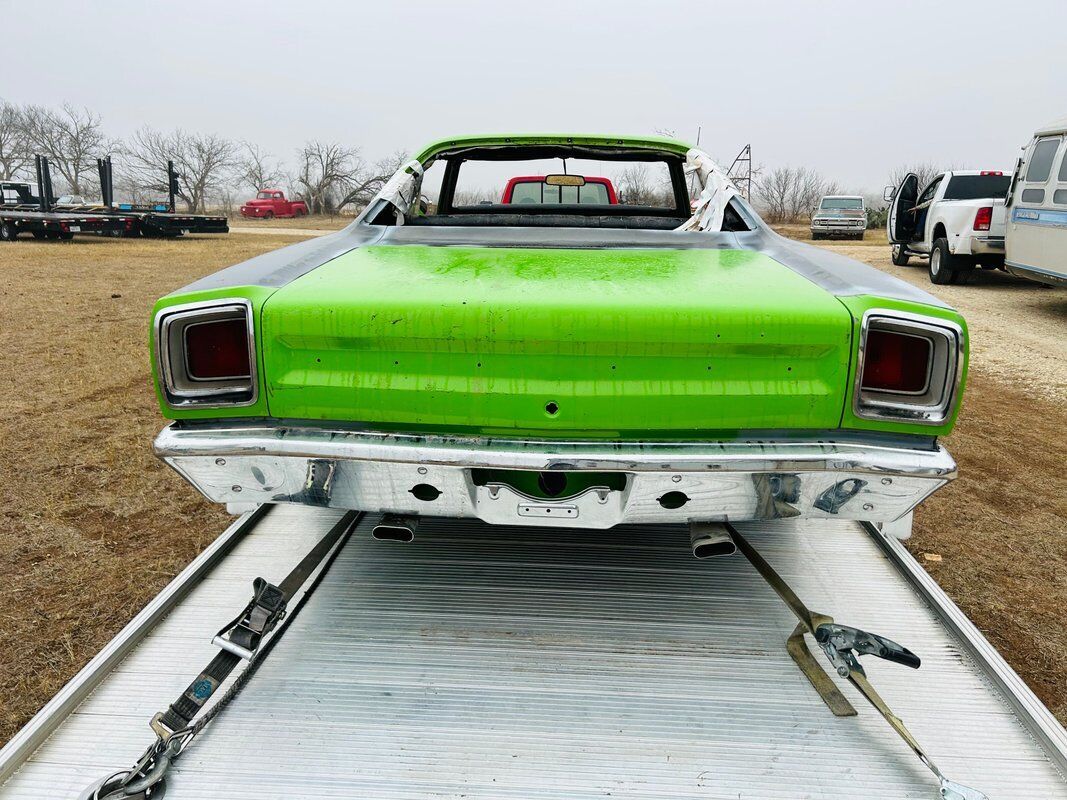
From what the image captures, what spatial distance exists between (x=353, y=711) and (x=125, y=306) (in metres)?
8.72

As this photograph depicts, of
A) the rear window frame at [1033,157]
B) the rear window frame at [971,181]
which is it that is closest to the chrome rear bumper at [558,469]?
the rear window frame at [1033,157]

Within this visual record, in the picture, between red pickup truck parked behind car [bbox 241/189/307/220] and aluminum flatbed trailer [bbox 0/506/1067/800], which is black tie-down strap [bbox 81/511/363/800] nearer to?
aluminum flatbed trailer [bbox 0/506/1067/800]

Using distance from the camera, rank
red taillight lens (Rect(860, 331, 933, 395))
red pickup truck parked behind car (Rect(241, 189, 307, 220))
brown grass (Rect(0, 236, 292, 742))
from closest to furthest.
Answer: red taillight lens (Rect(860, 331, 933, 395))
brown grass (Rect(0, 236, 292, 742))
red pickup truck parked behind car (Rect(241, 189, 307, 220))

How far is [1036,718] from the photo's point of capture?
5.74 ft

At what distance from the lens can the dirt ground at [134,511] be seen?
100 inches

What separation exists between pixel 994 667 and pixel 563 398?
1367 mm

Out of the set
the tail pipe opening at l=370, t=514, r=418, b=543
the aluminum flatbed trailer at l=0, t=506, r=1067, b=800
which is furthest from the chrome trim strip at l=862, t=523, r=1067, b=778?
the tail pipe opening at l=370, t=514, r=418, b=543

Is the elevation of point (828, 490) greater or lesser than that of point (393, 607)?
greater

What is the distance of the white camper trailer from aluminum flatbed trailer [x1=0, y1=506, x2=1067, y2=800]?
7.18m

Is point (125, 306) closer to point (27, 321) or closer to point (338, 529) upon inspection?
point (27, 321)

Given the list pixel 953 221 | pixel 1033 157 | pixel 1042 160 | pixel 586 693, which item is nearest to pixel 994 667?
pixel 586 693

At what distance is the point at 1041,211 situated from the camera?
8.05 meters

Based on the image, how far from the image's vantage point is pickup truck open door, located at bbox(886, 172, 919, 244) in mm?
11289

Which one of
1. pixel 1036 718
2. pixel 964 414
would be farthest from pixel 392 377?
pixel 964 414
